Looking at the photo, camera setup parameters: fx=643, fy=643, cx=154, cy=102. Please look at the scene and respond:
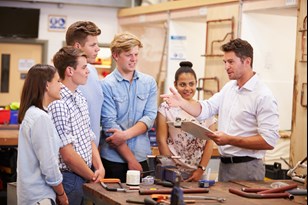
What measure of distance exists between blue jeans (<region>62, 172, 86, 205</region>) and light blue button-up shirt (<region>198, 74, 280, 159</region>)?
1070 millimetres

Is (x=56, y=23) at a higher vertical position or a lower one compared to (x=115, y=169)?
higher

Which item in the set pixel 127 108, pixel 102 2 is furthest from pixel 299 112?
pixel 102 2

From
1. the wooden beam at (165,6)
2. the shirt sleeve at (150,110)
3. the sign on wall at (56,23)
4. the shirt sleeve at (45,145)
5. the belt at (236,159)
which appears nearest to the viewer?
the shirt sleeve at (45,145)

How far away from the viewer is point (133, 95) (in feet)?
15.4

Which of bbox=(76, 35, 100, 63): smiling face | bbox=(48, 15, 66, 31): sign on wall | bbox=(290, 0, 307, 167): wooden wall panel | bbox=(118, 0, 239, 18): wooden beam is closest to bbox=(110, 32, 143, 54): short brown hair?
bbox=(76, 35, 100, 63): smiling face

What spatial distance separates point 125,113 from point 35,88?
3.58ft

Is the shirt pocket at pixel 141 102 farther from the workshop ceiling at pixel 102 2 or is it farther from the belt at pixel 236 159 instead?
the workshop ceiling at pixel 102 2

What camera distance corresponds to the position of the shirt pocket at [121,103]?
4648mm

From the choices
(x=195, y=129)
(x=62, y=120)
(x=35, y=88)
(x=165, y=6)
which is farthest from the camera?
(x=165, y=6)

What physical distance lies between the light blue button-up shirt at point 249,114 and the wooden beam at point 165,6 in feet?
10.2

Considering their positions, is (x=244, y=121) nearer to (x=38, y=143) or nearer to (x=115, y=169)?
(x=115, y=169)

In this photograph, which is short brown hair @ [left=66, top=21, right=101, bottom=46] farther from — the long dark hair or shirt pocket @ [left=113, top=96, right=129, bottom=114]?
the long dark hair

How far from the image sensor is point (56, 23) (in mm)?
10414

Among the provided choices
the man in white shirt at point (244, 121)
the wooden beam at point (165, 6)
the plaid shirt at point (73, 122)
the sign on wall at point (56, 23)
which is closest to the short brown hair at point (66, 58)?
the plaid shirt at point (73, 122)
